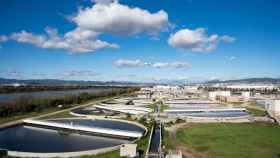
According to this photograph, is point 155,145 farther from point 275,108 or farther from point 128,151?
point 275,108

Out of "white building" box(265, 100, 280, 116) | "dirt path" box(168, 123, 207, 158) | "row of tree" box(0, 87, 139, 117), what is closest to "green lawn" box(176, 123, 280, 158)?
"dirt path" box(168, 123, 207, 158)

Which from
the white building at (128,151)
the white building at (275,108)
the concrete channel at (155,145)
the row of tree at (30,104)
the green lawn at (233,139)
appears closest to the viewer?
the white building at (128,151)

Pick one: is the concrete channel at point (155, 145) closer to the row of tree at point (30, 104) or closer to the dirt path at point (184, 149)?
A: the dirt path at point (184, 149)

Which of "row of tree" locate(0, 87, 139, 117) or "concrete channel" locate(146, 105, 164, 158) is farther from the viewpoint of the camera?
"row of tree" locate(0, 87, 139, 117)

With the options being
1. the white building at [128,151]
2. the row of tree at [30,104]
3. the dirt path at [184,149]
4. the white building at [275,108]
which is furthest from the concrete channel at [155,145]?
the row of tree at [30,104]

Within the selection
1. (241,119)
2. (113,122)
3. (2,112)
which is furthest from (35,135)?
(241,119)

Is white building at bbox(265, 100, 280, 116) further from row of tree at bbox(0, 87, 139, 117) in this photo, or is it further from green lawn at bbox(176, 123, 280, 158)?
row of tree at bbox(0, 87, 139, 117)

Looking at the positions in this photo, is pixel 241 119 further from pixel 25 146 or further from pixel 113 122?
pixel 25 146

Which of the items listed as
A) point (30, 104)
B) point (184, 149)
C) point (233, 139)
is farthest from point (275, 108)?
point (30, 104)
